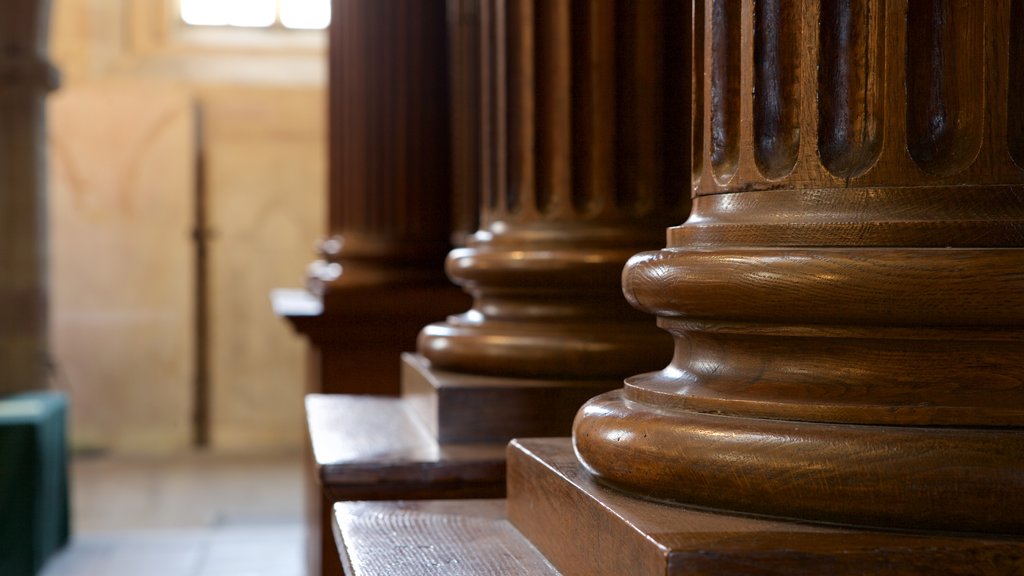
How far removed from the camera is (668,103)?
91.3 inches

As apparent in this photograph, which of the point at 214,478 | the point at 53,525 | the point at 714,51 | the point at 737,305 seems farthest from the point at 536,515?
the point at 214,478

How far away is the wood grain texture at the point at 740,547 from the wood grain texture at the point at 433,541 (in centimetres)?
15

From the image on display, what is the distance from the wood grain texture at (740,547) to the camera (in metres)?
1.07

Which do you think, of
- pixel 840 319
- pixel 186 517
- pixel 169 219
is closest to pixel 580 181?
pixel 840 319

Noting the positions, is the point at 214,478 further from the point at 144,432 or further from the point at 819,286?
the point at 819,286

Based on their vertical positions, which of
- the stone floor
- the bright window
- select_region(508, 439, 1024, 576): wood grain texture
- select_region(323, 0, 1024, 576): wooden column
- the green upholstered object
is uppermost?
the bright window

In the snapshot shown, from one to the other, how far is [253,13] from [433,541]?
10.1 meters

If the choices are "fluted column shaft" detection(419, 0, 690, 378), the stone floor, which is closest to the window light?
the stone floor

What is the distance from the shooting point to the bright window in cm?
1100

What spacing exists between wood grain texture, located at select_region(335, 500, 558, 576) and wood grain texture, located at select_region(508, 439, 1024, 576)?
152mm

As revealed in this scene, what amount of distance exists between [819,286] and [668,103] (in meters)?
1.17

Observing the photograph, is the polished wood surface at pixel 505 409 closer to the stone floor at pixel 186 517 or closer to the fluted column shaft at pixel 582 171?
the fluted column shaft at pixel 582 171

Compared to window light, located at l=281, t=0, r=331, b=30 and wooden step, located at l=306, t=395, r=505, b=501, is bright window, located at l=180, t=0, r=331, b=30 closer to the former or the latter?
window light, located at l=281, t=0, r=331, b=30

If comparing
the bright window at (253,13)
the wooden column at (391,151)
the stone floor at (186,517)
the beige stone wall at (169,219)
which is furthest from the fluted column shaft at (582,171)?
the bright window at (253,13)
